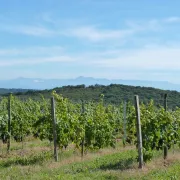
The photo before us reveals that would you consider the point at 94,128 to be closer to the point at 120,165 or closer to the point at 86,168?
the point at 120,165

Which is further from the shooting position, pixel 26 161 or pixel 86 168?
pixel 26 161

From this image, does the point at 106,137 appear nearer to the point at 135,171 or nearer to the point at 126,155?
the point at 126,155

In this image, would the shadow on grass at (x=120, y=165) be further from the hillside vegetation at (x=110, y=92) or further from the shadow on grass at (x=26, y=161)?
the hillside vegetation at (x=110, y=92)

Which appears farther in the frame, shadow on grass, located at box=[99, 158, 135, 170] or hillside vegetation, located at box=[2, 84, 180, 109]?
hillside vegetation, located at box=[2, 84, 180, 109]

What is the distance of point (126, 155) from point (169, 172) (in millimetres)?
3430

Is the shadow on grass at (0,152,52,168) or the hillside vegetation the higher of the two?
the hillside vegetation

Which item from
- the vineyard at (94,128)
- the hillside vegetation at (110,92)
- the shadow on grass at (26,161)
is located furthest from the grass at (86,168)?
the hillside vegetation at (110,92)

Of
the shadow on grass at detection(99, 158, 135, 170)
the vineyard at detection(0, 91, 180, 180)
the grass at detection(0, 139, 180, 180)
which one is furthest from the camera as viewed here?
the vineyard at detection(0, 91, 180, 180)

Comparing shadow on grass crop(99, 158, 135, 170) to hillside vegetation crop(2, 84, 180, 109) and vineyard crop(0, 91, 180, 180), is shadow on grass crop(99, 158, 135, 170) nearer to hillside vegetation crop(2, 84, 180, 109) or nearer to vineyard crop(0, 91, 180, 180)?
vineyard crop(0, 91, 180, 180)

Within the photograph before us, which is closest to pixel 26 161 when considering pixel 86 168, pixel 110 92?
pixel 86 168

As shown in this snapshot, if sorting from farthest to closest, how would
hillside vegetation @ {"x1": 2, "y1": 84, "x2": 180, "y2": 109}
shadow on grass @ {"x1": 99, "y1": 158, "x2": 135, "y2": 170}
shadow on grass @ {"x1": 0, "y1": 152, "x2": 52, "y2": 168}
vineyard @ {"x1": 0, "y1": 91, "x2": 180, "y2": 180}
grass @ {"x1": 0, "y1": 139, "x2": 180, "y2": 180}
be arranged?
hillside vegetation @ {"x1": 2, "y1": 84, "x2": 180, "y2": 109}, shadow on grass @ {"x1": 0, "y1": 152, "x2": 52, "y2": 168}, vineyard @ {"x1": 0, "y1": 91, "x2": 180, "y2": 180}, shadow on grass @ {"x1": 99, "y1": 158, "x2": 135, "y2": 170}, grass @ {"x1": 0, "y1": 139, "x2": 180, "y2": 180}

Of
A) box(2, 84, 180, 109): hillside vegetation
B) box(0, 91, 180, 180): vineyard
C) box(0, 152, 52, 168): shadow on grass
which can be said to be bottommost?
box(0, 152, 52, 168): shadow on grass

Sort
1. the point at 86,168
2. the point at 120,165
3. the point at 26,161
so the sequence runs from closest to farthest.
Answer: the point at 86,168 < the point at 120,165 < the point at 26,161

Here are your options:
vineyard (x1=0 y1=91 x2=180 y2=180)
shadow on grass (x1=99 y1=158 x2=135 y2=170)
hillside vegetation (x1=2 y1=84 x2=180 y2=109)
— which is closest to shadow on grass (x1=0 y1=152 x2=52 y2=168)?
vineyard (x1=0 y1=91 x2=180 y2=180)
